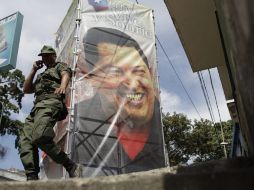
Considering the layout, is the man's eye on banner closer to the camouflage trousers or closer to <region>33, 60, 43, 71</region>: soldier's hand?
<region>33, 60, 43, 71</region>: soldier's hand

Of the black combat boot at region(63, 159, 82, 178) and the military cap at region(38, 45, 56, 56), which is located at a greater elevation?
the military cap at region(38, 45, 56, 56)

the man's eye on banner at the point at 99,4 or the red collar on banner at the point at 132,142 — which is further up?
the man's eye on banner at the point at 99,4

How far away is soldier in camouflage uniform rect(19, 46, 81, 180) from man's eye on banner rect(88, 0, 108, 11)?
379 cm

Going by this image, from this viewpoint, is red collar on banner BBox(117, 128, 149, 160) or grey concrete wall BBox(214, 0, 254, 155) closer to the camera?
grey concrete wall BBox(214, 0, 254, 155)

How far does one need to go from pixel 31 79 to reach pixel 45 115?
0.55 m

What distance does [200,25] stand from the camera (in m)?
5.63

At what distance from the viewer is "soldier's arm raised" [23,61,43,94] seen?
3.71 metres

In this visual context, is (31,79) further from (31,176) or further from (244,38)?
(244,38)

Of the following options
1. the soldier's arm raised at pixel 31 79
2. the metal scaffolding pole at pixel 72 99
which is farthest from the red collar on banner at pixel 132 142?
the soldier's arm raised at pixel 31 79

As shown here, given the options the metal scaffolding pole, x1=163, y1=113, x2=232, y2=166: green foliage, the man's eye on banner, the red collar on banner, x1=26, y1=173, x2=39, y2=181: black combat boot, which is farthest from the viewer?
x1=163, y1=113, x2=232, y2=166: green foliage

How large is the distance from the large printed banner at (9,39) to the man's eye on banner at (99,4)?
3.57 metres

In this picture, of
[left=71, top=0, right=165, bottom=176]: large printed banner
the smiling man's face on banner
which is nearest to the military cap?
[left=71, top=0, right=165, bottom=176]: large printed banner

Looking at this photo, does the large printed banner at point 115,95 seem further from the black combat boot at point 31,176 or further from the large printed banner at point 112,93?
the black combat boot at point 31,176

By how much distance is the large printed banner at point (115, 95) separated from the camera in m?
6.20
